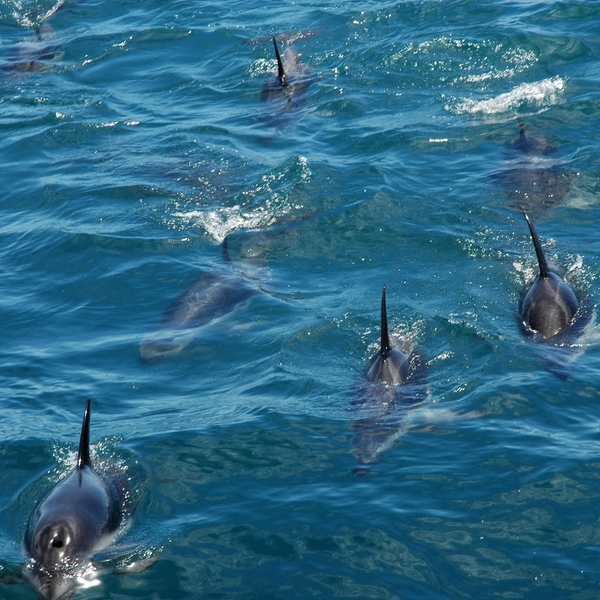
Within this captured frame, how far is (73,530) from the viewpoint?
7949 millimetres

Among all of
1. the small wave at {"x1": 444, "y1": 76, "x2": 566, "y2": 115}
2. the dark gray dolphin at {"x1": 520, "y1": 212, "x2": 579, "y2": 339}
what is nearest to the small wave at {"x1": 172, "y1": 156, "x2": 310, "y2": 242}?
the small wave at {"x1": 444, "y1": 76, "x2": 566, "y2": 115}

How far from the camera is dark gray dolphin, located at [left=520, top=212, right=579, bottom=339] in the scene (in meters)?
11.0

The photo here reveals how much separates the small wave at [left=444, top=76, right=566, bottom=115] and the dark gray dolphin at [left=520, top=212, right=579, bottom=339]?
6.65 m

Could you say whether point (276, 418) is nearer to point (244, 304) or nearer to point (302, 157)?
point (244, 304)

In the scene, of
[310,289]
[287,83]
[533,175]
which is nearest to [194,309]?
[310,289]

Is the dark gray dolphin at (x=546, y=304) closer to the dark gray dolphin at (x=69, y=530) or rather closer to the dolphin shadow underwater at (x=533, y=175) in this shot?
the dolphin shadow underwater at (x=533, y=175)

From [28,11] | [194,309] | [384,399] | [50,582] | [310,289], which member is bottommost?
[310,289]

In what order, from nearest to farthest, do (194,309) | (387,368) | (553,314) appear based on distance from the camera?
(387,368)
(553,314)
(194,309)

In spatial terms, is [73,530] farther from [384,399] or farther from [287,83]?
[287,83]

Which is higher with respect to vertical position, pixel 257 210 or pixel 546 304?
pixel 546 304

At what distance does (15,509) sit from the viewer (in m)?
8.90

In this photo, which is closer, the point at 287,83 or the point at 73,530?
the point at 73,530

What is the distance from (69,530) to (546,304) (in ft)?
20.9

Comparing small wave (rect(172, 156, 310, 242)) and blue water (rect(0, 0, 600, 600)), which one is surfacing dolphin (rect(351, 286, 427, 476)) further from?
small wave (rect(172, 156, 310, 242))
